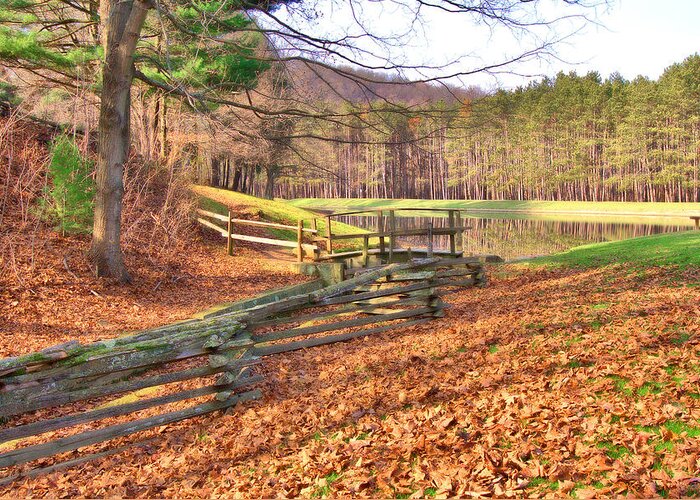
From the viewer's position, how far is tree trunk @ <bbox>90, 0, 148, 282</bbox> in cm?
1129

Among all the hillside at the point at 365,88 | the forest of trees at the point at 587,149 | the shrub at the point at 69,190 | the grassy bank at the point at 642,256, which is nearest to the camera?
the hillside at the point at 365,88

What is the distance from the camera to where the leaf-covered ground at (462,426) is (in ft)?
12.7

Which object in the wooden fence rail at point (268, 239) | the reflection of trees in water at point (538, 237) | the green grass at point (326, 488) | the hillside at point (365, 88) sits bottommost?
the green grass at point (326, 488)

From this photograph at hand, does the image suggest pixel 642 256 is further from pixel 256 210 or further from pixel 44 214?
pixel 256 210

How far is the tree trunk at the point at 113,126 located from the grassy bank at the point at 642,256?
11.9 m

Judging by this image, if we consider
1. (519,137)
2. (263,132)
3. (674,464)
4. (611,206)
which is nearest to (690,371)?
(674,464)

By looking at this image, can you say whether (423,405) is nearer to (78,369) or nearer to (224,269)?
(78,369)

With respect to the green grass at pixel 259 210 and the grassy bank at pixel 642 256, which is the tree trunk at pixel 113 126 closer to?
the green grass at pixel 259 210

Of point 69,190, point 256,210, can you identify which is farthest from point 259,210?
point 69,190

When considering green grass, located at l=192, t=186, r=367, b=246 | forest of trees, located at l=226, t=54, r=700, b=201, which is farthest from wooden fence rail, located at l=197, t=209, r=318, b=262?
forest of trees, located at l=226, t=54, r=700, b=201

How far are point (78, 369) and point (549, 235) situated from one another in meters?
31.9

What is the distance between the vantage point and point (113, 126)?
11.6m

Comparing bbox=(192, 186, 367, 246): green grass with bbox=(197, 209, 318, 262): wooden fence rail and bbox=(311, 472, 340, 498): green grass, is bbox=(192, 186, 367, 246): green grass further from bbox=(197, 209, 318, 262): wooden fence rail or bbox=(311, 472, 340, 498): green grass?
bbox=(311, 472, 340, 498): green grass

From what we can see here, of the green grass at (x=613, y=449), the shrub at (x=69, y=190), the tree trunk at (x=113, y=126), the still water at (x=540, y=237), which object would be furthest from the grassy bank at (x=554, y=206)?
the green grass at (x=613, y=449)
